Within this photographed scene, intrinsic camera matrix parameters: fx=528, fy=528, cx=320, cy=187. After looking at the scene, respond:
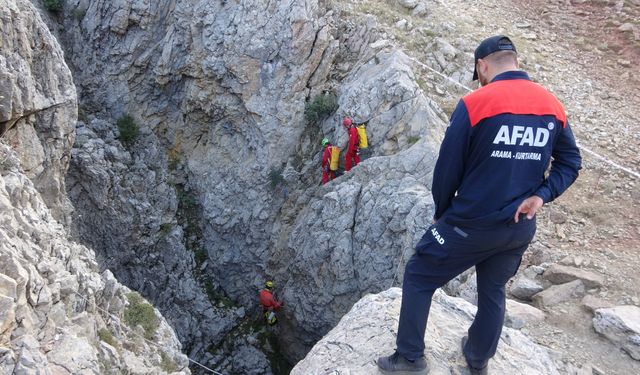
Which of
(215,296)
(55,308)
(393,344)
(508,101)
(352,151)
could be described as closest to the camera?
(508,101)

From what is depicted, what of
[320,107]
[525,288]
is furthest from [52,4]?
[525,288]

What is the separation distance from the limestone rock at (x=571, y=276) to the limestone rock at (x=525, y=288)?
23 cm

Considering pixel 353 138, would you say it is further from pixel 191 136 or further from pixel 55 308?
pixel 55 308

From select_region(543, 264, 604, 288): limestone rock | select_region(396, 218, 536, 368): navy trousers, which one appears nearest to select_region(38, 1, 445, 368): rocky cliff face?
select_region(543, 264, 604, 288): limestone rock

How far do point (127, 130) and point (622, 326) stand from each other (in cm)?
1335

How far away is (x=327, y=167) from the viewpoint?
12664mm

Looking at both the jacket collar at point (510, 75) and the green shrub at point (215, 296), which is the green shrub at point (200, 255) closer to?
the green shrub at point (215, 296)

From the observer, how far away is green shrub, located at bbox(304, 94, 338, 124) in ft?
43.4

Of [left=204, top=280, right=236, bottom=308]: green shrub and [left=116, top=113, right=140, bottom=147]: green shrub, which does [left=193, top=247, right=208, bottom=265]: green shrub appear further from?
[left=116, top=113, right=140, bottom=147]: green shrub

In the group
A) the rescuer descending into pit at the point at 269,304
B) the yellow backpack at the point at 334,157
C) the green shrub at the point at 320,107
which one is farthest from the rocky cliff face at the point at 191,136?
the yellow backpack at the point at 334,157

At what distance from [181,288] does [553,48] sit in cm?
1192

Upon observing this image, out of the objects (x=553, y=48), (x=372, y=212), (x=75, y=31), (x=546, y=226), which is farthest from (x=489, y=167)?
(x=75, y=31)

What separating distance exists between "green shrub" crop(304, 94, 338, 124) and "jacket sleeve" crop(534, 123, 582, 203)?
969 cm

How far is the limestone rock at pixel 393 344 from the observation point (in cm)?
462
